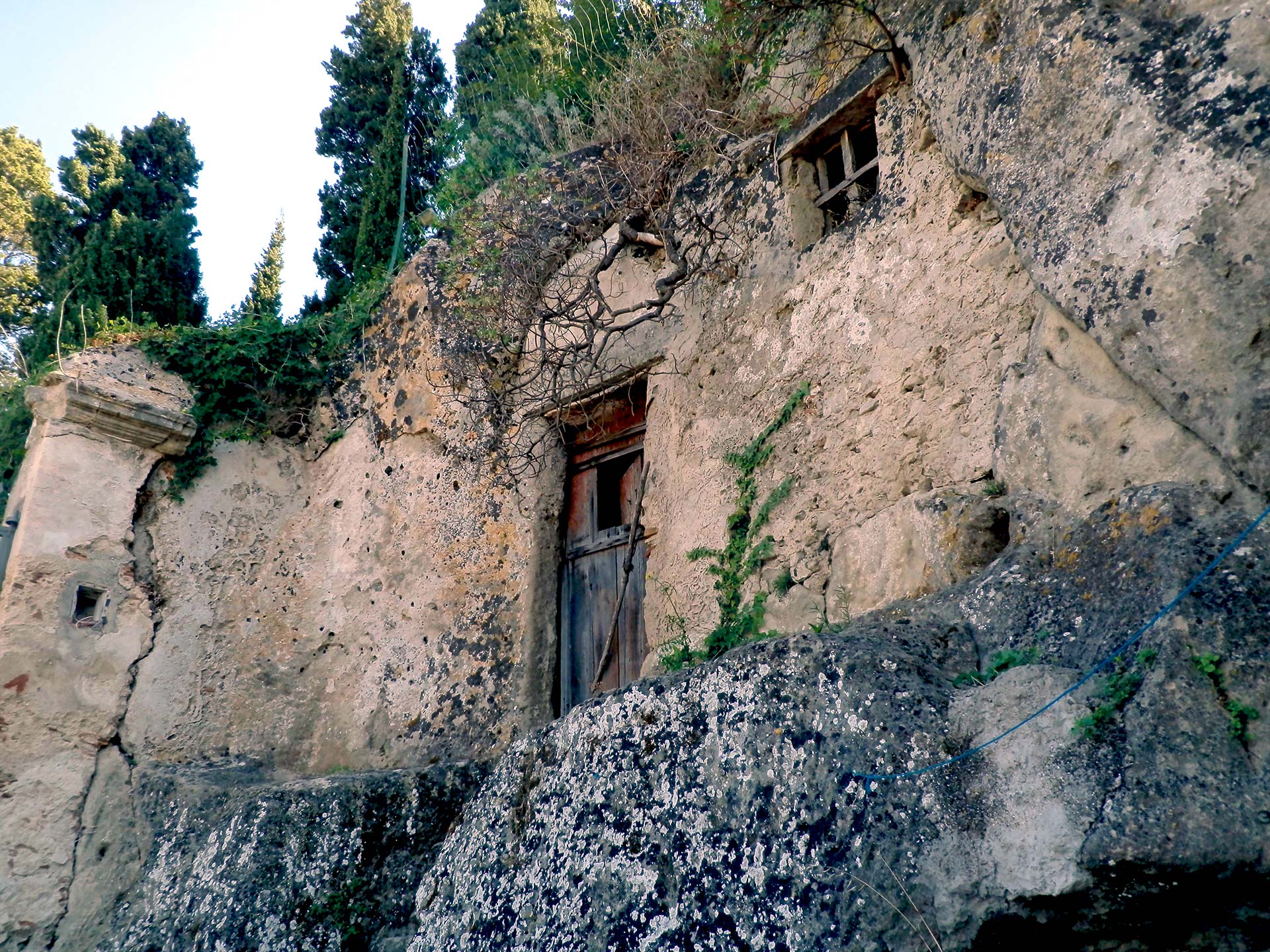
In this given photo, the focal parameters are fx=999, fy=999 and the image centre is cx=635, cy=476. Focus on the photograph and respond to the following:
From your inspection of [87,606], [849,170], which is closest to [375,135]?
[87,606]

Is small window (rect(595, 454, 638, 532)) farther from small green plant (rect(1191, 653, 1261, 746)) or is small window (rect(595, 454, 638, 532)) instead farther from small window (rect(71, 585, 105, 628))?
small green plant (rect(1191, 653, 1261, 746))

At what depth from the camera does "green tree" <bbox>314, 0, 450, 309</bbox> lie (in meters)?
8.77

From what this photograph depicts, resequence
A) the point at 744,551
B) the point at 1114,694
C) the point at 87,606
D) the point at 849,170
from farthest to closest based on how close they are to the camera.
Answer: the point at 87,606, the point at 849,170, the point at 744,551, the point at 1114,694

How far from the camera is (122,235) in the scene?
757 centimetres

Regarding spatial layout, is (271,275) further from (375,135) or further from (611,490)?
(611,490)

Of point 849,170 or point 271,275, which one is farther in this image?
point 271,275

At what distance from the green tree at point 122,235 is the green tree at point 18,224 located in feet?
4.66

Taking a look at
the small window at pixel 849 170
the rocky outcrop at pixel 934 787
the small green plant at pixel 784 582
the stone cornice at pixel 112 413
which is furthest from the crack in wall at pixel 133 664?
the small window at pixel 849 170

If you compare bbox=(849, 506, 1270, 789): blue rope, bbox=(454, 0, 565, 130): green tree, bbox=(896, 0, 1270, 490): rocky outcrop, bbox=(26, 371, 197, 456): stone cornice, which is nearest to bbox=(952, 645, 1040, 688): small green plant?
bbox=(849, 506, 1270, 789): blue rope

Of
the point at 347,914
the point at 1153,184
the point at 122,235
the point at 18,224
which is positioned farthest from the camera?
the point at 18,224

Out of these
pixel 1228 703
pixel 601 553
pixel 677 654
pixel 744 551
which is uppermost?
pixel 601 553

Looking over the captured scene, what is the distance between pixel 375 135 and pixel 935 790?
9017 mm

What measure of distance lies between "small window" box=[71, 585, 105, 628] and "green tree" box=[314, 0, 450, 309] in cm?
362

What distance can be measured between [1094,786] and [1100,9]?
231cm
